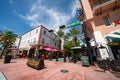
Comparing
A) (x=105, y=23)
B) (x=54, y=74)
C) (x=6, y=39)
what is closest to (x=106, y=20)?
(x=105, y=23)

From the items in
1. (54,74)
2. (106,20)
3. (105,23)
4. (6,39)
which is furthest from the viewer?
(6,39)

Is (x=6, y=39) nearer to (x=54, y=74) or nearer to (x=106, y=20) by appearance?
(x=54, y=74)

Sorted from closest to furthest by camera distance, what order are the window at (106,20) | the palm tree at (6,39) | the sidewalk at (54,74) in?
the sidewalk at (54,74)
the window at (106,20)
the palm tree at (6,39)

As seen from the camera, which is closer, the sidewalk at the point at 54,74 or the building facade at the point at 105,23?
the sidewalk at the point at 54,74

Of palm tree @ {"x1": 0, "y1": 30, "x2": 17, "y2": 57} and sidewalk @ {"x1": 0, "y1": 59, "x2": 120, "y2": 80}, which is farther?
palm tree @ {"x1": 0, "y1": 30, "x2": 17, "y2": 57}

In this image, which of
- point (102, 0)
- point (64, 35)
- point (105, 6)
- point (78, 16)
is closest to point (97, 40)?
point (105, 6)

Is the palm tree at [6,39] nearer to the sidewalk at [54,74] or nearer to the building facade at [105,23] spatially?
the sidewalk at [54,74]

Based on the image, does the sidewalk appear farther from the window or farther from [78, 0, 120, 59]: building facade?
the window

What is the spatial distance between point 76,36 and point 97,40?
16.4 metres

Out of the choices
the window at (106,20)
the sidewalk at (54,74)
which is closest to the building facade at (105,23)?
the window at (106,20)

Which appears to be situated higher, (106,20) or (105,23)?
(106,20)

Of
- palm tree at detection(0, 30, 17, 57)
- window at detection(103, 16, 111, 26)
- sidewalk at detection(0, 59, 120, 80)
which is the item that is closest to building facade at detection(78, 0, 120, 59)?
window at detection(103, 16, 111, 26)

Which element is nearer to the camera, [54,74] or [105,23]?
[54,74]

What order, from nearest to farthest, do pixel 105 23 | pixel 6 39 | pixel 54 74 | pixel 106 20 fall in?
pixel 54 74 < pixel 105 23 < pixel 106 20 < pixel 6 39
